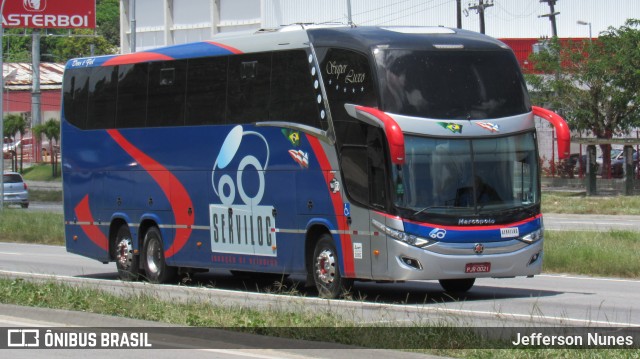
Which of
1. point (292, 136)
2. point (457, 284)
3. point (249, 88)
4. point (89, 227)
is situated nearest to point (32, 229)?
point (89, 227)

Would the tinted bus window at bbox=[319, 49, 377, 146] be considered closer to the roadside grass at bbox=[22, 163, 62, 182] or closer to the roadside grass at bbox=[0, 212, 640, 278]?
the roadside grass at bbox=[0, 212, 640, 278]

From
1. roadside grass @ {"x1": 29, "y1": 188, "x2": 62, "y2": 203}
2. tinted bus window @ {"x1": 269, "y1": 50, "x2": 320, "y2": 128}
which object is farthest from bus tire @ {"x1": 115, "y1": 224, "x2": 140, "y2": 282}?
roadside grass @ {"x1": 29, "y1": 188, "x2": 62, "y2": 203}

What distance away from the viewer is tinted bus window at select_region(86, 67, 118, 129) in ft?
71.7

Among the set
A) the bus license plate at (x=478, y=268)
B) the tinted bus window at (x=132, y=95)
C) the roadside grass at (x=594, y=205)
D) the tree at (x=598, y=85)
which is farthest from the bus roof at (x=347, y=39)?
the tree at (x=598, y=85)

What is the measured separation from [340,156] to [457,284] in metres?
2.84

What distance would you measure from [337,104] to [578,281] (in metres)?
5.79

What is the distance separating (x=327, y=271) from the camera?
1744 cm

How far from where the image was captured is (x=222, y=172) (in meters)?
19.5

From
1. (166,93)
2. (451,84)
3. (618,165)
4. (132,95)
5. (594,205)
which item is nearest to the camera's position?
(451,84)

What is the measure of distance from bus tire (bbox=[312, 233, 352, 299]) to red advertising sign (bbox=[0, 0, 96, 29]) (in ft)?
212

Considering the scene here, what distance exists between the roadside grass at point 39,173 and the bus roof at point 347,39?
203 feet

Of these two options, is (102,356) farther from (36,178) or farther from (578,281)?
(36,178)

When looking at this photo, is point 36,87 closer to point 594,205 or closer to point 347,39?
point 594,205

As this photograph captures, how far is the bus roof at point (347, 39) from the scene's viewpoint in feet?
56.0
